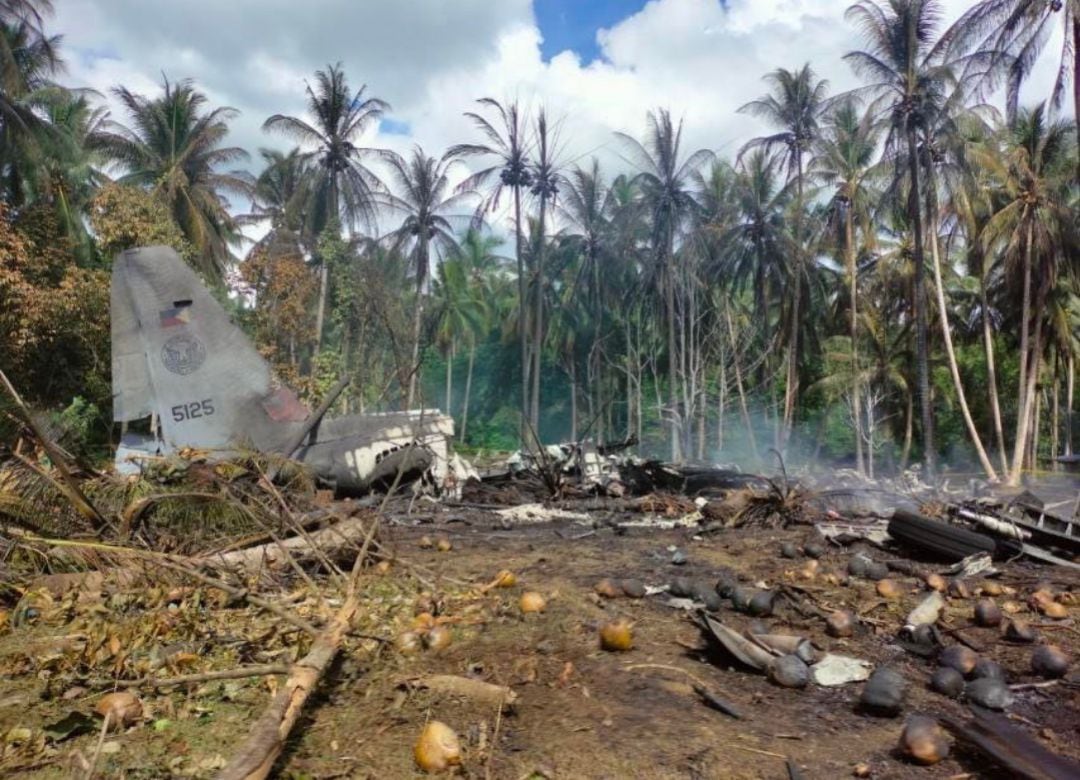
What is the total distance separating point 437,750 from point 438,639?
143cm

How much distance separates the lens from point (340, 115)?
1284 inches

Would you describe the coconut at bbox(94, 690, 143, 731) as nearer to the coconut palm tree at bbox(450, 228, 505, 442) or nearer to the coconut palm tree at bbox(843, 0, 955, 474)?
the coconut palm tree at bbox(843, 0, 955, 474)

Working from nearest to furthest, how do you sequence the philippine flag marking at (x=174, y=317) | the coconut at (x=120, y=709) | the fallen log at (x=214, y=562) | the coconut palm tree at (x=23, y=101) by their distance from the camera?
the coconut at (x=120, y=709) < the fallen log at (x=214, y=562) < the philippine flag marking at (x=174, y=317) < the coconut palm tree at (x=23, y=101)

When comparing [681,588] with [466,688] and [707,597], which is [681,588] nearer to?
[707,597]

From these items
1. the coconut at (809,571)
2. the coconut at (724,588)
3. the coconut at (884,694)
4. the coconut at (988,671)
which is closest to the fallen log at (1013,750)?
the coconut at (884,694)

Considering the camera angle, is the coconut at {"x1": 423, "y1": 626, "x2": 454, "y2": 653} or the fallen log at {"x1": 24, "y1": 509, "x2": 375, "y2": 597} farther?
the fallen log at {"x1": 24, "y1": 509, "x2": 375, "y2": 597}

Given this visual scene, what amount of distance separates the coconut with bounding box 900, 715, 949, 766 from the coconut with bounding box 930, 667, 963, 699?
89 centimetres

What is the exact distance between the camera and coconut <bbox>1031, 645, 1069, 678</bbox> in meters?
4.29

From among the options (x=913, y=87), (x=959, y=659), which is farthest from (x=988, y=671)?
(x=913, y=87)

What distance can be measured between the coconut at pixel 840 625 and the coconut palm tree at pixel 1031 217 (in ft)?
74.7

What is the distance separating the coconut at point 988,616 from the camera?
528 centimetres

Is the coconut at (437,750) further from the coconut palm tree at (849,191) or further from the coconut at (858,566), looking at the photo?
the coconut palm tree at (849,191)

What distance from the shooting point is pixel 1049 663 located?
14.2ft

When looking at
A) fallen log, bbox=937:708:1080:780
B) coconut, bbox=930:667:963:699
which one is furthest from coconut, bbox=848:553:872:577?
fallen log, bbox=937:708:1080:780
